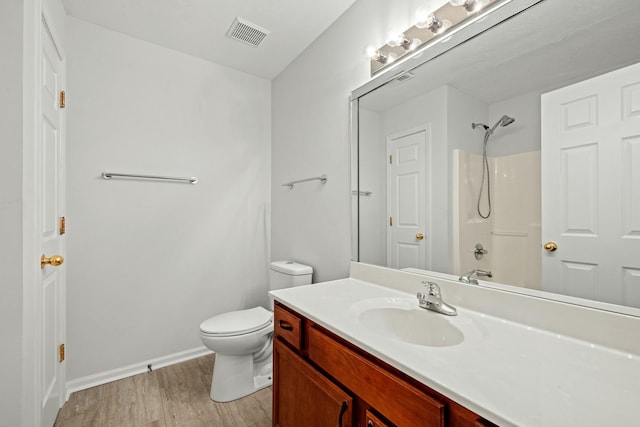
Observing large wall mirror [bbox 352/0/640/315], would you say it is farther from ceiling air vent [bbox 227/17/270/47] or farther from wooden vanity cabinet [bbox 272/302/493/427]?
ceiling air vent [bbox 227/17/270/47]

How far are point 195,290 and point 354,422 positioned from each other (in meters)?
1.79

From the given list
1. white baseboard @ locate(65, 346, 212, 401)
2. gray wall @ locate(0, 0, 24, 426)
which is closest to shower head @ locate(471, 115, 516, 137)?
gray wall @ locate(0, 0, 24, 426)

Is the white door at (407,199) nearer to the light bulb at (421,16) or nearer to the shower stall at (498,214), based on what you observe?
the shower stall at (498,214)

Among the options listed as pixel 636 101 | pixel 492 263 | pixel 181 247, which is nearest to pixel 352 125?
pixel 492 263

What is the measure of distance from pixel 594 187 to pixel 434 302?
1.98 feet

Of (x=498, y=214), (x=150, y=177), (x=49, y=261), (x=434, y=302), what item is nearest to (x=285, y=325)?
(x=434, y=302)

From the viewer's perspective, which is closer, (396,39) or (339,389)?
(339,389)

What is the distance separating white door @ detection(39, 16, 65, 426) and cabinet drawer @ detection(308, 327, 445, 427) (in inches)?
48.8

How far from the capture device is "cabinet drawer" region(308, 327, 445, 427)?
2.18 feet

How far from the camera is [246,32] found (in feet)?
6.56

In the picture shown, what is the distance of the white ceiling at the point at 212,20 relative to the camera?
5.76ft

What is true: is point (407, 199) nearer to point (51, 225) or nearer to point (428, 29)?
point (428, 29)

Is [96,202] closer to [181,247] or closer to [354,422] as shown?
[181,247]

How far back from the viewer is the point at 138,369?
205 centimetres
